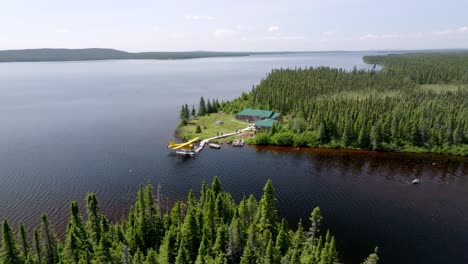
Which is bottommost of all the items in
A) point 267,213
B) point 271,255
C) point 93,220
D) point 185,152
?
point 185,152

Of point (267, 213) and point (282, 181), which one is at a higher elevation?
point (267, 213)

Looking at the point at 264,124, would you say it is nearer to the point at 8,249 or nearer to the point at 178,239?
the point at 178,239

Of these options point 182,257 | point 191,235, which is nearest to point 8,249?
point 182,257

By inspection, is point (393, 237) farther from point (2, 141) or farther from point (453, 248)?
point (2, 141)

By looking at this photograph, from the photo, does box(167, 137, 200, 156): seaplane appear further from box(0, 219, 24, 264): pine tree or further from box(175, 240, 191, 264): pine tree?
box(0, 219, 24, 264): pine tree

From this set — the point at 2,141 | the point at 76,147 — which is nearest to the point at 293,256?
the point at 76,147

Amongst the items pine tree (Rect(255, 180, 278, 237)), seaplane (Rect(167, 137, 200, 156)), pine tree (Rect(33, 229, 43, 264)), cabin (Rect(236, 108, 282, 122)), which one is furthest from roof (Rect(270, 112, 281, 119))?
pine tree (Rect(33, 229, 43, 264))

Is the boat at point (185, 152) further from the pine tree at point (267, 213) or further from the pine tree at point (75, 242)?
the pine tree at point (75, 242)
